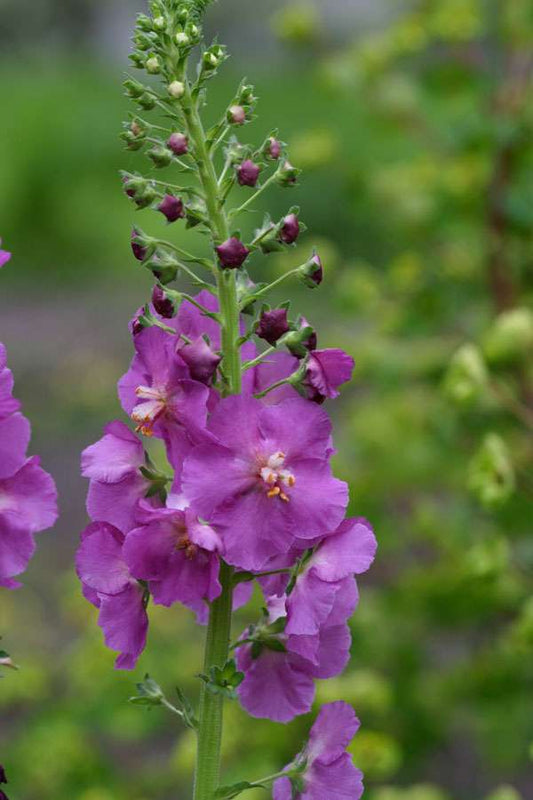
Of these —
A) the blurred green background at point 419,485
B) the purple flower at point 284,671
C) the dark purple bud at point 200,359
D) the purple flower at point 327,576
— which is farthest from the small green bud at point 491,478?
the dark purple bud at point 200,359

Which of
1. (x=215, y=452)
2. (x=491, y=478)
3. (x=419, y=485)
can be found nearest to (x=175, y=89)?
(x=215, y=452)

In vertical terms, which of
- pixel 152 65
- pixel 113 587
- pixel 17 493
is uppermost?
pixel 152 65

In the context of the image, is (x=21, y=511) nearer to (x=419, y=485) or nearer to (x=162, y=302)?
(x=162, y=302)

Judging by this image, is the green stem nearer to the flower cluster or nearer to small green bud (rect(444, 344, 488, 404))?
the flower cluster

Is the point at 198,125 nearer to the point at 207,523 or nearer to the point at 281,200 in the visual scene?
the point at 207,523

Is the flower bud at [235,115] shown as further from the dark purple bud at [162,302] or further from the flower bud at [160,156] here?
the dark purple bud at [162,302]

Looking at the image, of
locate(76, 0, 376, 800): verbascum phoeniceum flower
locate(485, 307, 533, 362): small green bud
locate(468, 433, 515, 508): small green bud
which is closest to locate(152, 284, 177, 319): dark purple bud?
locate(76, 0, 376, 800): verbascum phoeniceum flower

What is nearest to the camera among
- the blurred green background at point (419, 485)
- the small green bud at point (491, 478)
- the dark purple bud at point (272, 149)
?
the dark purple bud at point (272, 149)
